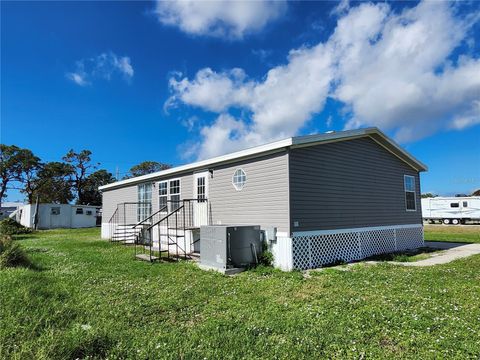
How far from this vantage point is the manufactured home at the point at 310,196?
28.1 ft

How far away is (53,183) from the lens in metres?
44.6

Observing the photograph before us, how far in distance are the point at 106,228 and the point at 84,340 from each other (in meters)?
17.0

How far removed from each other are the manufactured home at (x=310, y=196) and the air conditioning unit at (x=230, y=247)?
49 cm

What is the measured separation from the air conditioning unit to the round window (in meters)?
1.59

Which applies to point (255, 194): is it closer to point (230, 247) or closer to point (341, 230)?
point (230, 247)

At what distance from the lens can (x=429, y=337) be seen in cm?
391

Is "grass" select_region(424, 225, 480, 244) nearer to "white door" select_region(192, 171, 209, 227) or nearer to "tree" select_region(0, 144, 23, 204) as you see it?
"white door" select_region(192, 171, 209, 227)

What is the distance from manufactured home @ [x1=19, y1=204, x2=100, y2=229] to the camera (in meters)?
32.3

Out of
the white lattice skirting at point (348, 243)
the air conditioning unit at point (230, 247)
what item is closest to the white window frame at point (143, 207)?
the air conditioning unit at point (230, 247)

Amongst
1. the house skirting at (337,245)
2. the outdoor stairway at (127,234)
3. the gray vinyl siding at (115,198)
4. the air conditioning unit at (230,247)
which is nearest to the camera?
the air conditioning unit at (230,247)

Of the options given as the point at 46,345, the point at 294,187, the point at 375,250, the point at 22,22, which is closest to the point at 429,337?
the point at 46,345

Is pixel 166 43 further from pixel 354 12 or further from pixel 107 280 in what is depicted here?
pixel 107 280

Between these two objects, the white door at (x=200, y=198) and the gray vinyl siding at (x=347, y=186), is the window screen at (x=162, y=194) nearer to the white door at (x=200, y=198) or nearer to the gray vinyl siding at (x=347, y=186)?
the white door at (x=200, y=198)

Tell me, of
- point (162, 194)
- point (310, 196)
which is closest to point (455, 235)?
point (310, 196)
